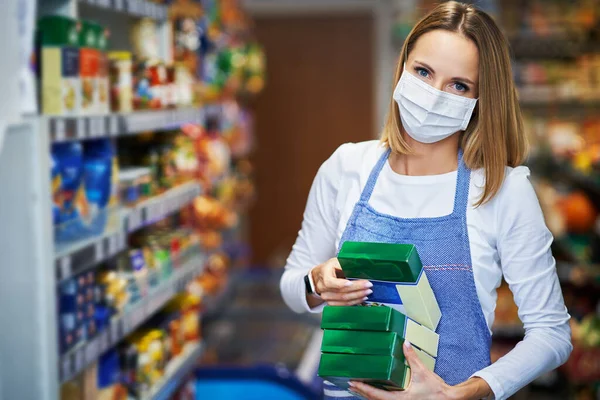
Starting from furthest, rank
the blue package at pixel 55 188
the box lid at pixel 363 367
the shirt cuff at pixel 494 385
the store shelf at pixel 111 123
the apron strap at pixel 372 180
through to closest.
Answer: the blue package at pixel 55 188 → the store shelf at pixel 111 123 → the apron strap at pixel 372 180 → the shirt cuff at pixel 494 385 → the box lid at pixel 363 367

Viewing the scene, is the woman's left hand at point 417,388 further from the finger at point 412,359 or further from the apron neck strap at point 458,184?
the apron neck strap at point 458,184

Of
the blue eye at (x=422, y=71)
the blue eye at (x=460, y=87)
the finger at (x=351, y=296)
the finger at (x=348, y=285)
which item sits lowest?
the finger at (x=351, y=296)

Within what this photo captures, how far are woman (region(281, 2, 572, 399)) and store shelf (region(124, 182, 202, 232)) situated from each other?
117 centimetres

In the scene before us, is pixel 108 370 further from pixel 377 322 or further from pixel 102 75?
pixel 377 322

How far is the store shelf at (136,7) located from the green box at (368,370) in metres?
1.51

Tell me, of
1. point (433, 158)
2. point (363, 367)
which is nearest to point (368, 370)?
point (363, 367)

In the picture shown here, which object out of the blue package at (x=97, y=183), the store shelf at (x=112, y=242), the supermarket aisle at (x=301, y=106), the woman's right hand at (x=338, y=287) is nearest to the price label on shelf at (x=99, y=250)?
the store shelf at (x=112, y=242)

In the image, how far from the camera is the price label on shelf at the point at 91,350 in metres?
2.69

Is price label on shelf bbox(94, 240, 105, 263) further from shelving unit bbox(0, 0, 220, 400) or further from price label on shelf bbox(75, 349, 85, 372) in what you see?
price label on shelf bbox(75, 349, 85, 372)

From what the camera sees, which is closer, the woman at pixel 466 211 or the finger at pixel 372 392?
the finger at pixel 372 392

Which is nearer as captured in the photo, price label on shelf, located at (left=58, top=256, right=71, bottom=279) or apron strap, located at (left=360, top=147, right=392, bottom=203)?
apron strap, located at (left=360, top=147, right=392, bottom=203)

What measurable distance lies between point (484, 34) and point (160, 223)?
94.9 inches

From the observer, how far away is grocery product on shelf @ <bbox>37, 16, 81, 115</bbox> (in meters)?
2.56

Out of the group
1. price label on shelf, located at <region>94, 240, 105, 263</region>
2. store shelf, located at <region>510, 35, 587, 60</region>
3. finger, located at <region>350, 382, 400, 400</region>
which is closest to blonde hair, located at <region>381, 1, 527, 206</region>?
finger, located at <region>350, 382, 400, 400</region>
